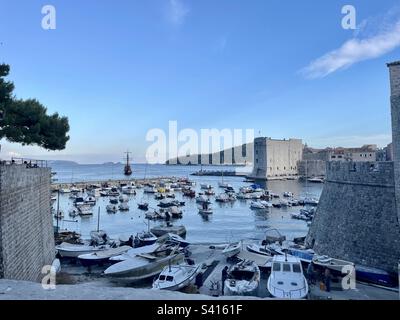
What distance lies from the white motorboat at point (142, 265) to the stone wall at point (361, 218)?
726 cm

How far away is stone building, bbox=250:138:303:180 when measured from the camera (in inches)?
3521

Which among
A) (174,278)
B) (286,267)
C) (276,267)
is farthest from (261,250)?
(174,278)

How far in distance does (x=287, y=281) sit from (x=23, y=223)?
854 centimetres

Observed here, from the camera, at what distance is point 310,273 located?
582 inches

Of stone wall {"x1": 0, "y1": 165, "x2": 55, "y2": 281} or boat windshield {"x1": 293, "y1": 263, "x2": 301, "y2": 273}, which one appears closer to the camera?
stone wall {"x1": 0, "y1": 165, "x2": 55, "y2": 281}

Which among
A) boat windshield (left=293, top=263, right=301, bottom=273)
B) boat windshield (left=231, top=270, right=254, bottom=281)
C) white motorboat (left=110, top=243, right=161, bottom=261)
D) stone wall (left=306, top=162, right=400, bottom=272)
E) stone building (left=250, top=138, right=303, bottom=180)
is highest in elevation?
stone building (left=250, top=138, right=303, bottom=180)

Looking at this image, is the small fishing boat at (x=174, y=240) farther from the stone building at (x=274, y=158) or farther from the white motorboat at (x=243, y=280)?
the stone building at (x=274, y=158)

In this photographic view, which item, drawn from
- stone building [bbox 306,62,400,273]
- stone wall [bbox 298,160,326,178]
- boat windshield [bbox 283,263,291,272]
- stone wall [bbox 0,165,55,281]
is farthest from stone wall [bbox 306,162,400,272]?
stone wall [bbox 298,160,326,178]

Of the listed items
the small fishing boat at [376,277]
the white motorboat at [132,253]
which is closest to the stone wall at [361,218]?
the small fishing boat at [376,277]

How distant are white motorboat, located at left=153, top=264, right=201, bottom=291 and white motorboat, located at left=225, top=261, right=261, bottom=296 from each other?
163 centimetres

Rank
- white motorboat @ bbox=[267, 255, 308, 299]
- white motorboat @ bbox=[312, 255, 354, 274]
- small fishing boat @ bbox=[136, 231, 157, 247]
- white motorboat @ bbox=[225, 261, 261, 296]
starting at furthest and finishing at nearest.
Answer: small fishing boat @ bbox=[136, 231, 157, 247] → white motorboat @ bbox=[312, 255, 354, 274] → white motorboat @ bbox=[225, 261, 261, 296] → white motorboat @ bbox=[267, 255, 308, 299]

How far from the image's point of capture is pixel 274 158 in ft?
301

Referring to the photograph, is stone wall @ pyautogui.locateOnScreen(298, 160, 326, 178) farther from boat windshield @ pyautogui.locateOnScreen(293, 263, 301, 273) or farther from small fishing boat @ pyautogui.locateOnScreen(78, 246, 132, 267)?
boat windshield @ pyautogui.locateOnScreen(293, 263, 301, 273)
